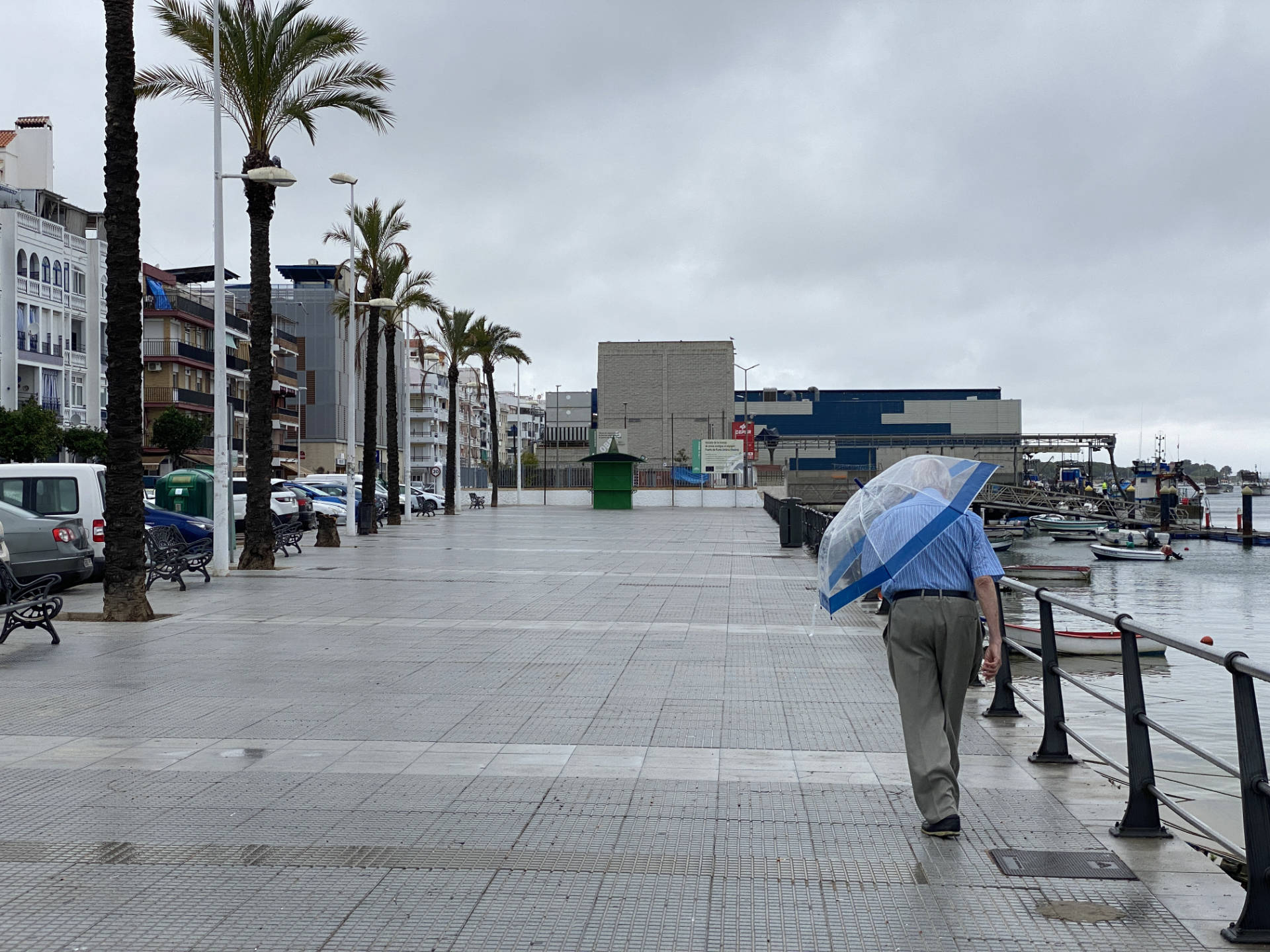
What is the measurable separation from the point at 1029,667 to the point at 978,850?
11324 mm

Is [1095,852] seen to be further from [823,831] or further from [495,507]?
[495,507]

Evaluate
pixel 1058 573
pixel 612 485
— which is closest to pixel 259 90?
pixel 1058 573

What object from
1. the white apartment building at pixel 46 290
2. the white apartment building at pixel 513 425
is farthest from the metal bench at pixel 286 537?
the white apartment building at pixel 513 425

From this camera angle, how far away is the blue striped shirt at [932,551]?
5438 millimetres

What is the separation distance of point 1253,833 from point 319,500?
40.0 m

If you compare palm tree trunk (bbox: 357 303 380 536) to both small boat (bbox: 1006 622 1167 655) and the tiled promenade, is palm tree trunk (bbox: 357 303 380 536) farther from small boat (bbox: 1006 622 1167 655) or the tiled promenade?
the tiled promenade

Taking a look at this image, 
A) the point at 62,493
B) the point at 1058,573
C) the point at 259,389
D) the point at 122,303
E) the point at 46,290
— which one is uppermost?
the point at 46,290

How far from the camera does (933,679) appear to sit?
549 cm

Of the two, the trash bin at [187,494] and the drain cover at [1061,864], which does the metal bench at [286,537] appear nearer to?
the trash bin at [187,494]

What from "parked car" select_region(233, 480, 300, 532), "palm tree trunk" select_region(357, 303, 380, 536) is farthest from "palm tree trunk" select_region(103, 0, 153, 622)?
"parked car" select_region(233, 480, 300, 532)

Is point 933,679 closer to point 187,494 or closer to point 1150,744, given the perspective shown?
point 1150,744

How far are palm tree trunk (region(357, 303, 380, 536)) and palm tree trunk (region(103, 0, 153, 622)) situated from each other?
1792cm

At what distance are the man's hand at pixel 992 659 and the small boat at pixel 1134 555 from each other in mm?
48310

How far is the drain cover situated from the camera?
195 inches
